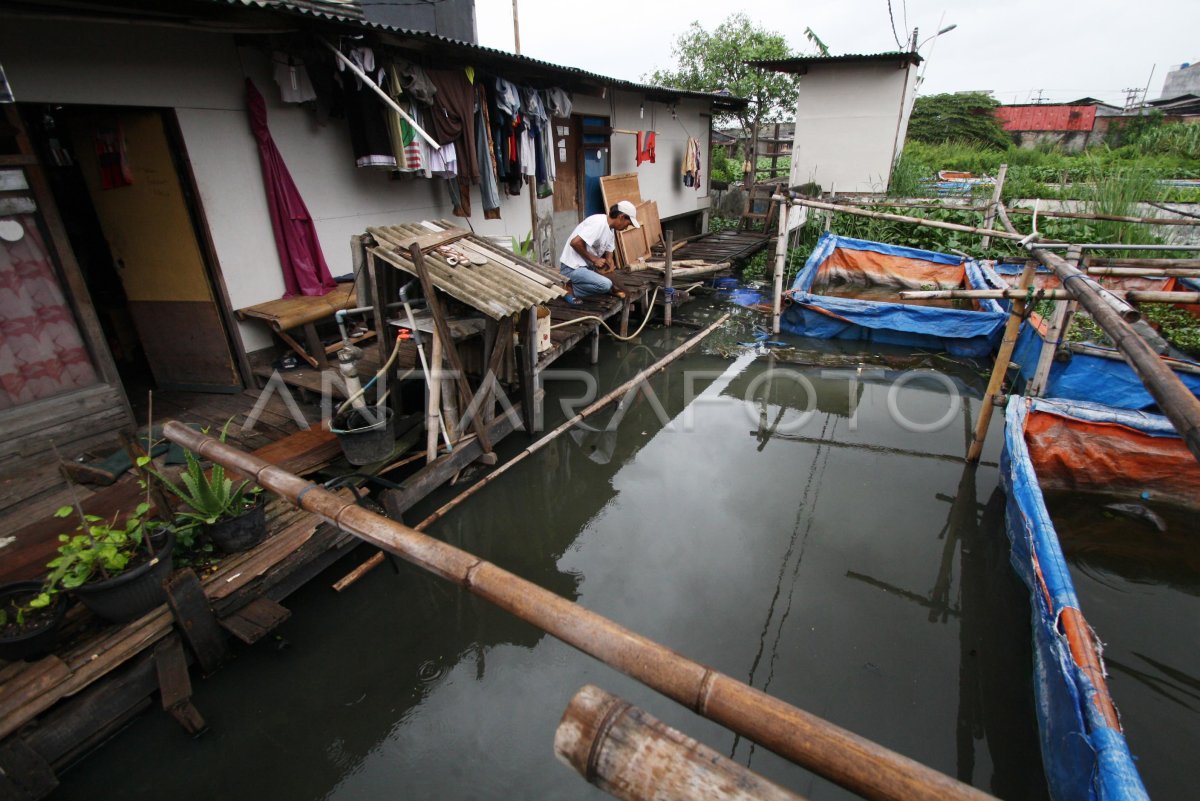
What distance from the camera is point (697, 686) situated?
1445mm

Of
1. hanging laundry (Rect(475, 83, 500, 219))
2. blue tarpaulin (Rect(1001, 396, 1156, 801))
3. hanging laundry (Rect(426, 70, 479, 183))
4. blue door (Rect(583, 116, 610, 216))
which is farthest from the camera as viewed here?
blue door (Rect(583, 116, 610, 216))

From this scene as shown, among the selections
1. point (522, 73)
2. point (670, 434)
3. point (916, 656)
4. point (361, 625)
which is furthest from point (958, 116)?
point (361, 625)

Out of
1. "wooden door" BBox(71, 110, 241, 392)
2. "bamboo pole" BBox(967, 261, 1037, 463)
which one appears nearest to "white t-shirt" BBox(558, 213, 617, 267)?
"wooden door" BBox(71, 110, 241, 392)

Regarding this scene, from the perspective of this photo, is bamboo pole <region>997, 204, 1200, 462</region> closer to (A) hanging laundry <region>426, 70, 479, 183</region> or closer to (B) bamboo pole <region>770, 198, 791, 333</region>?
(B) bamboo pole <region>770, 198, 791, 333</region>

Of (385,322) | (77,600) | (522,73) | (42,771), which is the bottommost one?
(42,771)

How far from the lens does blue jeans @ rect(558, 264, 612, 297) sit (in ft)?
29.3

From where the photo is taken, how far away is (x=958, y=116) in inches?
1102

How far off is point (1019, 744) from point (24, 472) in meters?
7.34

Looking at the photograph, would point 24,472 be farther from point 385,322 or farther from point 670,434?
point 670,434

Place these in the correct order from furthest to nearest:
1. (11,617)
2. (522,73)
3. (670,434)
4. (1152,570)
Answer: (522,73) → (670,434) → (1152,570) → (11,617)

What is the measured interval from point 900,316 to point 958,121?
26854mm

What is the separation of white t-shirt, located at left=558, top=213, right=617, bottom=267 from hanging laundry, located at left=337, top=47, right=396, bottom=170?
316cm

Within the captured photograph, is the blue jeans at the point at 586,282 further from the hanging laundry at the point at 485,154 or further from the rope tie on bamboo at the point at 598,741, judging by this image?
the rope tie on bamboo at the point at 598,741

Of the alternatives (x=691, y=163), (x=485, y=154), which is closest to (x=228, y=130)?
(x=485, y=154)
